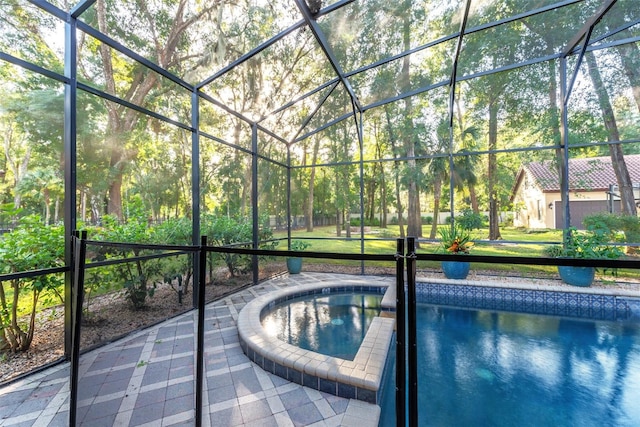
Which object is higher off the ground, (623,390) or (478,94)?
(478,94)

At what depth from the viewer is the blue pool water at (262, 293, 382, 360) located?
3.53m

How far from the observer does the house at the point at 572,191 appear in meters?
7.63

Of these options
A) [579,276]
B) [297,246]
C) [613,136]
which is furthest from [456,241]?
[613,136]

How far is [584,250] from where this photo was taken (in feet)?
17.0

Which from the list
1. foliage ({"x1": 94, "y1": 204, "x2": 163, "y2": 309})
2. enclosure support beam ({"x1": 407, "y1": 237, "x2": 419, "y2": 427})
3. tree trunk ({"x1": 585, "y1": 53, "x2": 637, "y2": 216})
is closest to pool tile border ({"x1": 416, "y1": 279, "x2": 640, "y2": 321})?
tree trunk ({"x1": 585, "y1": 53, "x2": 637, "y2": 216})

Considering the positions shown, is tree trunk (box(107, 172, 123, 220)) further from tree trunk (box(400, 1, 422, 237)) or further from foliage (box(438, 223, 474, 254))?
foliage (box(438, 223, 474, 254))

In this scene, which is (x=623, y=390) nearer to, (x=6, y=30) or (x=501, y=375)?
(x=501, y=375)

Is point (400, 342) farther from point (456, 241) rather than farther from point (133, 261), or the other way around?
point (456, 241)

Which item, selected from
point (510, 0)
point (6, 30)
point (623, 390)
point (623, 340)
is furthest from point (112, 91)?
point (623, 340)

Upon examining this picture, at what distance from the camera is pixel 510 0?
4.45m

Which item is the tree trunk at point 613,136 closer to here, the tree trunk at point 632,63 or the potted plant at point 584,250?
the tree trunk at point 632,63

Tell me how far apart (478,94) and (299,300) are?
7821 millimetres

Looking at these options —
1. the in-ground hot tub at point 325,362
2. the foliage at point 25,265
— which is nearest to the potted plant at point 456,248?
the in-ground hot tub at point 325,362

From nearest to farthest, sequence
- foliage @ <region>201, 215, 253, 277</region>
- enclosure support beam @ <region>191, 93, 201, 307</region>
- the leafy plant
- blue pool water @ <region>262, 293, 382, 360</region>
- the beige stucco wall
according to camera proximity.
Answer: blue pool water @ <region>262, 293, 382, 360</region>, enclosure support beam @ <region>191, 93, 201, 307</region>, foliage @ <region>201, 215, 253, 277</region>, the leafy plant, the beige stucco wall
